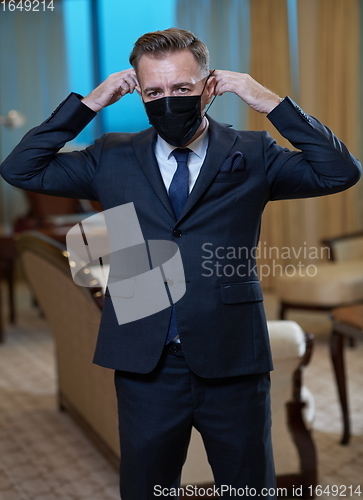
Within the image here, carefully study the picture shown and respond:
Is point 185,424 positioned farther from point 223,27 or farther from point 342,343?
point 223,27

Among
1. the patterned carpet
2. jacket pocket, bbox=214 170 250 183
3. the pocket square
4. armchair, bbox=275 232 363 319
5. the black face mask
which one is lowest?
the patterned carpet

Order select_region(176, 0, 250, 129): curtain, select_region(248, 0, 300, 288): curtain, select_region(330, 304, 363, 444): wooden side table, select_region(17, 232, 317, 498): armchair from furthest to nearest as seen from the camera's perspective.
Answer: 1. select_region(176, 0, 250, 129): curtain
2. select_region(248, 0, 300, 288): curtain
3. select_region(330, 304, 363, 444): wooden side table
4. select_region(17, 232, 317, 498): armchair

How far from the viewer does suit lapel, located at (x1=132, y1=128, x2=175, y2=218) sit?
1800 mm

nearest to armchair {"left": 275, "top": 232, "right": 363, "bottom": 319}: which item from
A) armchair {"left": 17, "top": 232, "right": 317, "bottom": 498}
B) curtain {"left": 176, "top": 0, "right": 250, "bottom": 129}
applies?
armchair {"left": 17, "top": 232, "right": 317, "bottom": 498}

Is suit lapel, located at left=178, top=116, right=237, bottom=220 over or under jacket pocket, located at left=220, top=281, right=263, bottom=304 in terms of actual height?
over

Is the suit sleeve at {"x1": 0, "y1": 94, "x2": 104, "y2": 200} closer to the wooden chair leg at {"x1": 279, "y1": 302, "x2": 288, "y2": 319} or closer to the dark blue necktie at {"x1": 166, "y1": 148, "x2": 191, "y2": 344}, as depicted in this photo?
the dark blue necktie at {"x1": 166, "y1": 148, "x2": 191, "y2": 344}

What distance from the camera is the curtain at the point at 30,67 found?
733cm

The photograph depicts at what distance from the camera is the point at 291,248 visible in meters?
6.86

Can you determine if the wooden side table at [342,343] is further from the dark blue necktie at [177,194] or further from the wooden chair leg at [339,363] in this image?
the dark blue necktie at [177,194]

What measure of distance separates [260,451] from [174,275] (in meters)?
0.56

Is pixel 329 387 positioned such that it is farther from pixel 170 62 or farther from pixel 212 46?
pixel 212 46

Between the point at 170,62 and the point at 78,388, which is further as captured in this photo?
the point at 78,388

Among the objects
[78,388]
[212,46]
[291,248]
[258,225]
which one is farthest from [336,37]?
[258,225]

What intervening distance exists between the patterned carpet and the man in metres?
1.26
